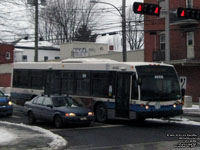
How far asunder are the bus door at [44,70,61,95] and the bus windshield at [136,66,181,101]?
20.4ft

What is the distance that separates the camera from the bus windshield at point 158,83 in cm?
1739

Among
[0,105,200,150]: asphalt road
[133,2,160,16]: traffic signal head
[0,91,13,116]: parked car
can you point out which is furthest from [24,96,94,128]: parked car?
[133,2,160,16]: traffic signal head

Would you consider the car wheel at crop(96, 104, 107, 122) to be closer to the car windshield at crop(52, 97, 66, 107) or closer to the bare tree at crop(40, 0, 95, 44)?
the car windshield at crop(52, 97, 66, 107)

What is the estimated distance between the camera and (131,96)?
1764 cm

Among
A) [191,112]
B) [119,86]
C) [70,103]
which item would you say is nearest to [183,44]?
[191,112]

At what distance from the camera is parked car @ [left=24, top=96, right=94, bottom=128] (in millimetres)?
16953

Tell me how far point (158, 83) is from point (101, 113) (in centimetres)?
348

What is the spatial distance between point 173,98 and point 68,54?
38894 millimetres

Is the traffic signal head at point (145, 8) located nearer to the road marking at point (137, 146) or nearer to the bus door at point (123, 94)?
the bus door at point (123, 94)

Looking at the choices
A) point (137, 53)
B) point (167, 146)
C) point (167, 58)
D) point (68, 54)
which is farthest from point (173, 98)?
point (68, 54)

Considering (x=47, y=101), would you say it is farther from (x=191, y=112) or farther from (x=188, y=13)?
(x=191, y=112)

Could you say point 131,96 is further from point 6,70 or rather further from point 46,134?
point 6,70

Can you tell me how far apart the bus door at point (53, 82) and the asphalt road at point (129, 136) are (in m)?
3.68

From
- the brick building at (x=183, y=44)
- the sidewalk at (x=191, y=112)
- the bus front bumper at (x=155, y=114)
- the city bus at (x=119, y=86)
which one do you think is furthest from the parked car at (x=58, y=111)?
the brick building at (x=183, y=44)
